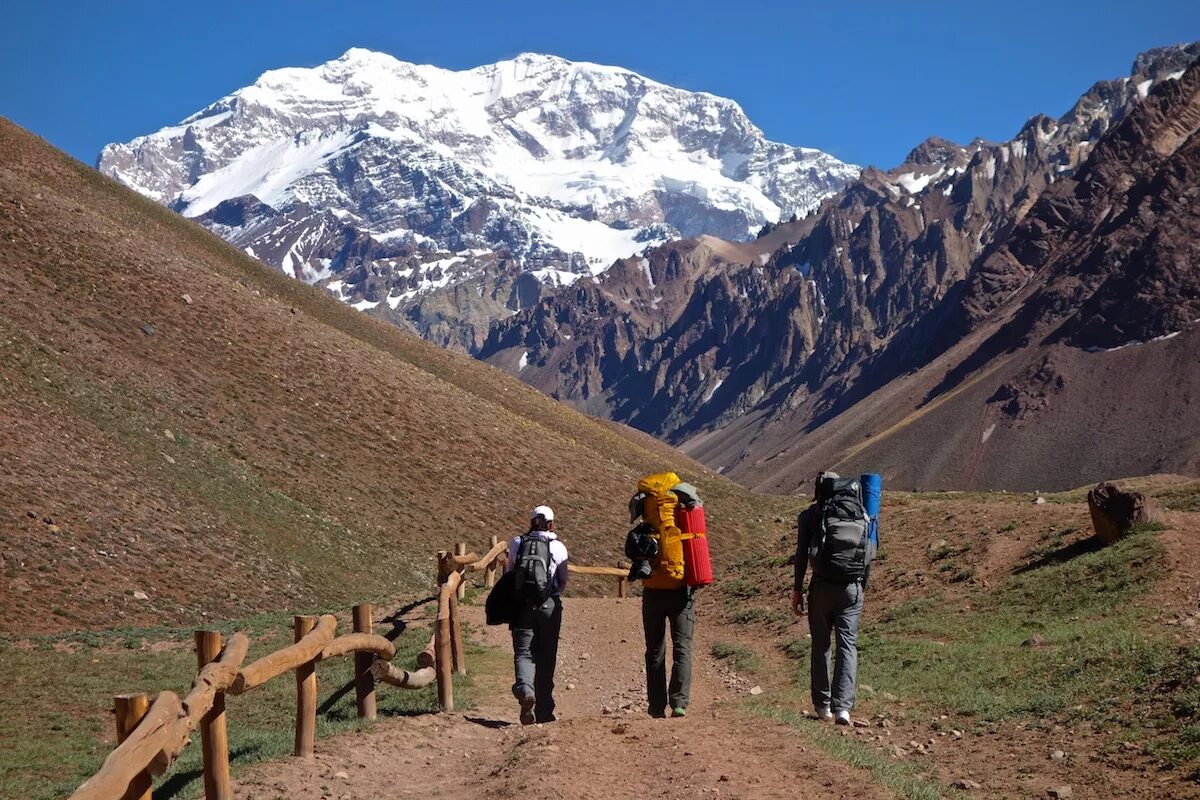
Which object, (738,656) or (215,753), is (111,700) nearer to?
(215,753)

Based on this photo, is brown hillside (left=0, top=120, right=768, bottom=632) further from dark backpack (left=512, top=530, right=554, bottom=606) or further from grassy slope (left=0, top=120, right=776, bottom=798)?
dark backpack (left=512, top=530, right=554, bottom=606)

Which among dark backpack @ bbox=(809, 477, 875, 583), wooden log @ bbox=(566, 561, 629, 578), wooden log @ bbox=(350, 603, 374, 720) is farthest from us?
wooden log @ bbox=(566, 561, 629, 578)

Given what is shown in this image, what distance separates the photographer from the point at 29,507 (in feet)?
99.1

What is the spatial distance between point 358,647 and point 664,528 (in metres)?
4.18

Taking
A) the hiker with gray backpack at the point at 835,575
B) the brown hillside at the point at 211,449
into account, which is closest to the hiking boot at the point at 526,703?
the hiker with gray backpack at the point at 835,575

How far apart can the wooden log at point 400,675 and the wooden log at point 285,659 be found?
215 centimetres

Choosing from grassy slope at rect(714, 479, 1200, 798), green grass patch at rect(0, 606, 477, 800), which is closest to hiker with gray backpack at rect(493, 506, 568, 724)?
green grass patch at rect(0, 606, 477, 800)

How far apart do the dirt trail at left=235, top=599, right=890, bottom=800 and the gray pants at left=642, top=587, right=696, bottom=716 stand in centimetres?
51

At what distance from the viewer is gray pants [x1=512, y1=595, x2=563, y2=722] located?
16562 millimetres

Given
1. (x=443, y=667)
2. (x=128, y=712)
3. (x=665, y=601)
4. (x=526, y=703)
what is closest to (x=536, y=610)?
(x=526, y=703)

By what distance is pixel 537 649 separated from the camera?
16703mm

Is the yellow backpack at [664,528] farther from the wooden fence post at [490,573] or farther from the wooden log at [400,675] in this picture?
the wooden fence post at [490,573]

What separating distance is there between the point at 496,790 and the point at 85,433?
28.3 m

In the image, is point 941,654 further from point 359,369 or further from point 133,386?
point 359,369
